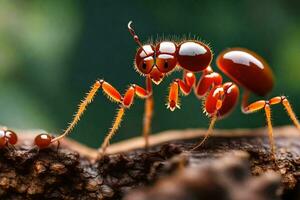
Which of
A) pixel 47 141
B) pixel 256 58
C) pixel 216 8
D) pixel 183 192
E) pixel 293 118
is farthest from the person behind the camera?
pixel 216 8

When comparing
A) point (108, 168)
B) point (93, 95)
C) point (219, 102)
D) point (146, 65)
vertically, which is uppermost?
point (146, 65)

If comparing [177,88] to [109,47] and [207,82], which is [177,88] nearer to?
[207,82]

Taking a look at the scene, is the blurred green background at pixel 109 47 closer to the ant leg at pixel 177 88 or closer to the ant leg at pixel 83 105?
the ant leg at pixel 177 88

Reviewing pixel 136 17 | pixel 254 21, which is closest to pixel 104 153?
pixel 136 17

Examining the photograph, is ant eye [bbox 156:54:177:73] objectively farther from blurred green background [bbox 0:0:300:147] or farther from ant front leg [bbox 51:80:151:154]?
blurred green background [bbox 0:0:300:147]

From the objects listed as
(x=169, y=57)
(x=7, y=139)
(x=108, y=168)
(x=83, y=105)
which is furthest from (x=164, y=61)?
(x=7, y=139)

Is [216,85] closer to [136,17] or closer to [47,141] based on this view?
[47,141]

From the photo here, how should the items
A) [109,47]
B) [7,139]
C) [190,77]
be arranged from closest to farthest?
[7,139] < [190,77] < [109,47]
